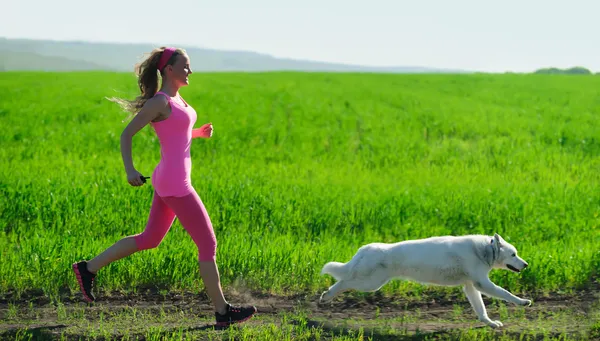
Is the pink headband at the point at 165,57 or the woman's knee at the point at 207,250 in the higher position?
the pink headband at the point at 165,57

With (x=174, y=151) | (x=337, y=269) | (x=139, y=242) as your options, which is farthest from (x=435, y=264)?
(x=139, y=242)

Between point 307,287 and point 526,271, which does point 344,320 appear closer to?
point 307,287

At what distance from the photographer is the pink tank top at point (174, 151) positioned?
5.91 metres

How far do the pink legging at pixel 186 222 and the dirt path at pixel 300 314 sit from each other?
2.36 feet

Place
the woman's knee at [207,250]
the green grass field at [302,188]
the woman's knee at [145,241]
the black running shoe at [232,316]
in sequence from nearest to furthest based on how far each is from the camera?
the woman's knee at [207,250] → the black running shoe at [232,316] → the woman's knee at [145,241] → the green grass field at [302,188]

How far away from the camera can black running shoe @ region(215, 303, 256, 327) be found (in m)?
6.34

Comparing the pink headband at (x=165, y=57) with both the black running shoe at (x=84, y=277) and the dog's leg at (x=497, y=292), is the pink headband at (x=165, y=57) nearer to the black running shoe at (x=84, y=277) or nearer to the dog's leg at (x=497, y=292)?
the black running shoe at (x=84, y=277)

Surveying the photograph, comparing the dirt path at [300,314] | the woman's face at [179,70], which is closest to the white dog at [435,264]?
the dirt path at [300,314]

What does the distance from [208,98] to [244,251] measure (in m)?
22.0

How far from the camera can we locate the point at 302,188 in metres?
13.0

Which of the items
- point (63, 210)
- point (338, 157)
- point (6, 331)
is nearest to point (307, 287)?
point (6, 331)

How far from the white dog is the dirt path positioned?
380 millimetres

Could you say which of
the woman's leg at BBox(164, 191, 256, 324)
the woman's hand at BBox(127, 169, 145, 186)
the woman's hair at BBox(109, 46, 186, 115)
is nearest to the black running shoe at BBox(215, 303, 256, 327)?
the woman's leg at BBox(164, 191, 256, 324)

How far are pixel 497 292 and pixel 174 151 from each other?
3068mm
